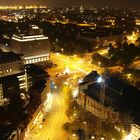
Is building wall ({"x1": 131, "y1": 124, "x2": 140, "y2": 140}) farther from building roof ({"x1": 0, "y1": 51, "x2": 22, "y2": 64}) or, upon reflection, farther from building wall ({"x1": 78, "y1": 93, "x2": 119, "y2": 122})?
building roof ({"x1": 0, "y1": 51, "x2": 22, "y2": 64})

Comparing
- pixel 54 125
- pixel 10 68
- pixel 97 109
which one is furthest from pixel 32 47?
pixel 54 125

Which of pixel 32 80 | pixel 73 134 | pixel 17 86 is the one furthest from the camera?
pixel 32 80

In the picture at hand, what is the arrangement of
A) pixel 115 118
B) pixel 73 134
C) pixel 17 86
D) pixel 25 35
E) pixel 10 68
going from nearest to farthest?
pixel 73 134 → pixel 115 118 → pixel 17 86 → pixel 10 68 → pixel 25 35

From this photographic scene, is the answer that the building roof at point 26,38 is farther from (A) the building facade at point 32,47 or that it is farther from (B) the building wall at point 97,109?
(B) the building wall at point 97,109

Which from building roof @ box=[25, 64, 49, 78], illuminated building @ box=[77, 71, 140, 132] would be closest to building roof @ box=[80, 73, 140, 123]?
illuminated building @ box=[77, 71, 140, 132]

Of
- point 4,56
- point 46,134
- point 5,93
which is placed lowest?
point 46,134

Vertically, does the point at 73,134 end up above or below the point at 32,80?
below

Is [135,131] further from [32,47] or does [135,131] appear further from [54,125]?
[32,47]

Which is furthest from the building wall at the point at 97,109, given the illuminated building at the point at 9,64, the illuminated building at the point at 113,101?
the illuminated building at the point at 9,64

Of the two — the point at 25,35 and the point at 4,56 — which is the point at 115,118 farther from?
the point at 25,35

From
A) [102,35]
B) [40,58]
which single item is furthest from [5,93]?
[102,35]
